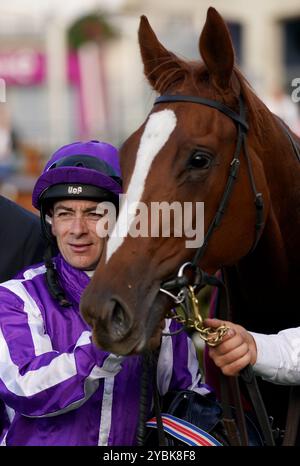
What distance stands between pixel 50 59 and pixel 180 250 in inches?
620

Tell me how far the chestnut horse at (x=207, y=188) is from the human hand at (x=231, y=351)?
19 cm

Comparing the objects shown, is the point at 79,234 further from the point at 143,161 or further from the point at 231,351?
the point at 231,351

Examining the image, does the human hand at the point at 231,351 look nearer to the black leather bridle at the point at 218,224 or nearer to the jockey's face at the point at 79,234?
the black leather bridle at the point at 218,224

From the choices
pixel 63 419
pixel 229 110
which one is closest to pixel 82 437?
pixel 63 419

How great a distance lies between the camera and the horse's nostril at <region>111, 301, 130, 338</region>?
227 centimetres

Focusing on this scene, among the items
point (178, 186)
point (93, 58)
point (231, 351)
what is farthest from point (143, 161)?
point (93, 58)

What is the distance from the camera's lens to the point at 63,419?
2615mm

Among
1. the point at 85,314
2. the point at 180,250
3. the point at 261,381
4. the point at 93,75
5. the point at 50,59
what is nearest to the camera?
the point at 85,314

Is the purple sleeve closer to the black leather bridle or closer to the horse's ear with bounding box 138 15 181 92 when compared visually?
the black leather bridle

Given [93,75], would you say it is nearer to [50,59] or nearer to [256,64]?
[50,59]

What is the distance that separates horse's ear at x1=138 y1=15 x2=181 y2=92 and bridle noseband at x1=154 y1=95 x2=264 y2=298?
144 mm

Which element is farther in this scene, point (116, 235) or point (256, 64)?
point (256, 64)

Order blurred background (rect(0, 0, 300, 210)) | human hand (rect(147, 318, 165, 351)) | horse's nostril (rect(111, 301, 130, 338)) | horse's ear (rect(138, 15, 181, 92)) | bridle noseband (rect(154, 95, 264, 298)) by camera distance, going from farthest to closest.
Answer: blurred background (rect(0, 0, 300, 210)), horse's ear (rect(138, 15, 181, 92)), bridle noseband (rect(154, 95, 264, 298)), human hand (rect(147, 318, 165, 351)), horse's nostril (rect(111, 301, 130, 338))

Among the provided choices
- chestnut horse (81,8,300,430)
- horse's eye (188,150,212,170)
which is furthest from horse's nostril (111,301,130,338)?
horse's eye (188,150,212,170)
